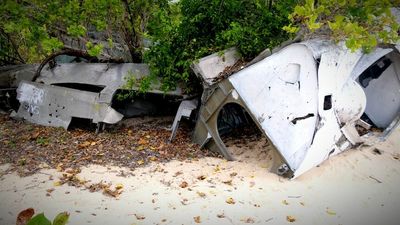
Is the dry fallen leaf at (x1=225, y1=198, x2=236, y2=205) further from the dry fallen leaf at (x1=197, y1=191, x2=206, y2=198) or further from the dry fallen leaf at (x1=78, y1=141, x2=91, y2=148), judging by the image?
the dry fallen leaf at (x1=78, y1=141, x2=91, y2=148)

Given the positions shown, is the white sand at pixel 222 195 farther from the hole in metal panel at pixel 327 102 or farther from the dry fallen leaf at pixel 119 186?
the hole in metal panel at pixel 327 102

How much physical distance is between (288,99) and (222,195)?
1.89 meters

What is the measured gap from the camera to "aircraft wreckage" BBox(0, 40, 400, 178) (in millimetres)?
5320

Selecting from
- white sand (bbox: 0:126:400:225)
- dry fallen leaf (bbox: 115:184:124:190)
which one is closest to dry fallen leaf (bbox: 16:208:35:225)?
white sand (bbox: 0:126:400:225)

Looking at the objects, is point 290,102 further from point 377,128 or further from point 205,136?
point 377,128

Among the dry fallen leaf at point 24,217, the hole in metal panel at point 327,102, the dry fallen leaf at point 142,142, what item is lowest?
the dry fallen leaf at point 142,142

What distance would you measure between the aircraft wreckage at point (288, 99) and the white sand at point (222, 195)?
39 centimetres

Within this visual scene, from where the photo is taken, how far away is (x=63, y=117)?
735cm

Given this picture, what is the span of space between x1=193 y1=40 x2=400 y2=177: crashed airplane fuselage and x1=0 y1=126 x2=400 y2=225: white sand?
0.39 m

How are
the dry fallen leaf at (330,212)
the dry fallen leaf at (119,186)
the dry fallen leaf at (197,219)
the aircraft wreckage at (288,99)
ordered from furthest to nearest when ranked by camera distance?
the aircraft wreckage at (288,99) → the dry fallen leaf at (119,186) → the dry fallen leaf at (330,212) → the dry fallen leaf at (197,219)

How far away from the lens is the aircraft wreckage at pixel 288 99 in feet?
17.5

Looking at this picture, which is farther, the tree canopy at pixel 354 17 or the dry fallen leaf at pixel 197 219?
the tree canopy at pixel 354 17

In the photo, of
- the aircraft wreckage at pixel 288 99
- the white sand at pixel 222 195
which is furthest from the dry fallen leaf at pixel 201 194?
the aircraft wreckage at pixel 288 99

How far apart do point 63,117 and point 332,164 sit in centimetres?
554
